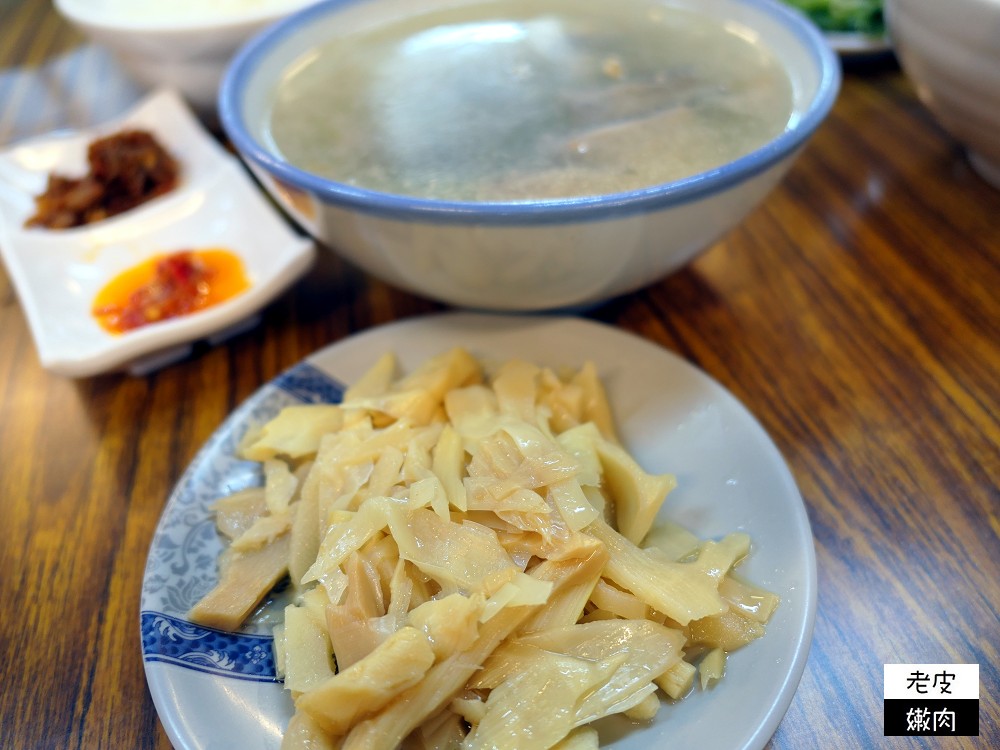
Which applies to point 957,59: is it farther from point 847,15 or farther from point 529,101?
point 847,15

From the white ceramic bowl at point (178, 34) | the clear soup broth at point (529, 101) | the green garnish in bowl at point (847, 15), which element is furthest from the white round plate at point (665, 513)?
the green garnish in bowl at point (847, 15)

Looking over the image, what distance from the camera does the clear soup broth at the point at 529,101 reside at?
1.03m

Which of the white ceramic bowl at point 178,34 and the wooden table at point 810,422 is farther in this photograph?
the white ceramic bowl at point 178,34

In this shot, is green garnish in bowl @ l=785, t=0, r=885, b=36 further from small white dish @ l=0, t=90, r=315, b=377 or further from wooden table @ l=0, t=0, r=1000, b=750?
small white dish @ l=0, t=90, r=315, b=377

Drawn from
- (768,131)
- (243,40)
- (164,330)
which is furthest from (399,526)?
(243,40)

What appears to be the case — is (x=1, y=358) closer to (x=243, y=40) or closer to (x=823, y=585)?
(x=243, y=40)

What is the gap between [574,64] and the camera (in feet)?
4.15

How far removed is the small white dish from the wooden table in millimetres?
84

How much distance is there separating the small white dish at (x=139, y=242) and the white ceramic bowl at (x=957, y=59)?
3.36 ft

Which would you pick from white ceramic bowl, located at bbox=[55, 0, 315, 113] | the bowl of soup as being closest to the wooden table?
the bowl of soup

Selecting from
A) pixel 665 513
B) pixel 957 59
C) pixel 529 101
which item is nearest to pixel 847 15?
pixel 957 59

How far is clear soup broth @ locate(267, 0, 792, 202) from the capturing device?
3.37 ft

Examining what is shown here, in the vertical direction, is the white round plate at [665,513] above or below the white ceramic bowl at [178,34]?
below

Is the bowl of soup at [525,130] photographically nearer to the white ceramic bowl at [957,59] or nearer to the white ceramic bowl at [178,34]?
the white ceramic bowl at [957,59]
